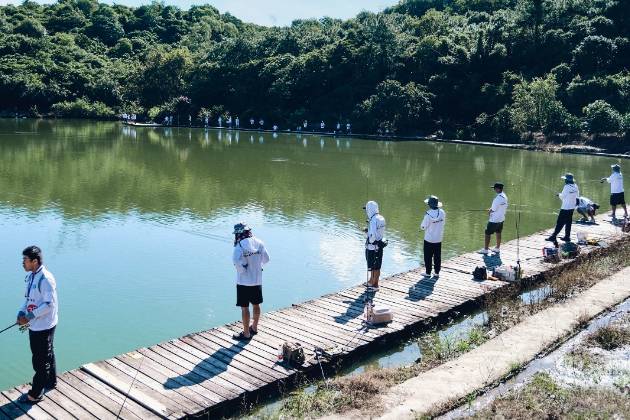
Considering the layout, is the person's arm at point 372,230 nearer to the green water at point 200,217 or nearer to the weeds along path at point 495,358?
the green water at point 200,217

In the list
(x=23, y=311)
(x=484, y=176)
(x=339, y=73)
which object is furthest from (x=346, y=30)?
(x=23, y=311)

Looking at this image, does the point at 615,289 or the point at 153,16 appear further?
the point at 153,16

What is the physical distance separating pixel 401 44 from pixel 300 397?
181 ft

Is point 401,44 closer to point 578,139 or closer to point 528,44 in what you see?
point 528,44

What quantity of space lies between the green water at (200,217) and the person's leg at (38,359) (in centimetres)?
191

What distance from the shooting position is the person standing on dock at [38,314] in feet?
22.0

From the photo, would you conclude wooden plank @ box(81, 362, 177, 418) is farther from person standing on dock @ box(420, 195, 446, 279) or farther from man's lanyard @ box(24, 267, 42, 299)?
person standing on dock @ box(420, 195, 446, 279)

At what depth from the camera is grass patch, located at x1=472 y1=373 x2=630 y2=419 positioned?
656 cm

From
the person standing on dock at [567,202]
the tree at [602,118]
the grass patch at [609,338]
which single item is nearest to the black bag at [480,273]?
the person standing on dock at [567,202]

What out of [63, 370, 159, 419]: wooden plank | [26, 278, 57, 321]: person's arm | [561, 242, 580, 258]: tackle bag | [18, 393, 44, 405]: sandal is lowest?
[63, 370, 159, 419]: wooden plank

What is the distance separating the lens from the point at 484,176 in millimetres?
29281

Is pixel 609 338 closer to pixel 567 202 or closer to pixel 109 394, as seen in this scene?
pixel 567 202

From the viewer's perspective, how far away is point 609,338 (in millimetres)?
8703

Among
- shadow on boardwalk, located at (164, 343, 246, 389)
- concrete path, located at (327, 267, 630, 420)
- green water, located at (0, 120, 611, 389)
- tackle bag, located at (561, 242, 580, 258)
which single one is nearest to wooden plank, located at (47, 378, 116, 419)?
shadow on boardwalk, located at (164, 343, 246, 389)
